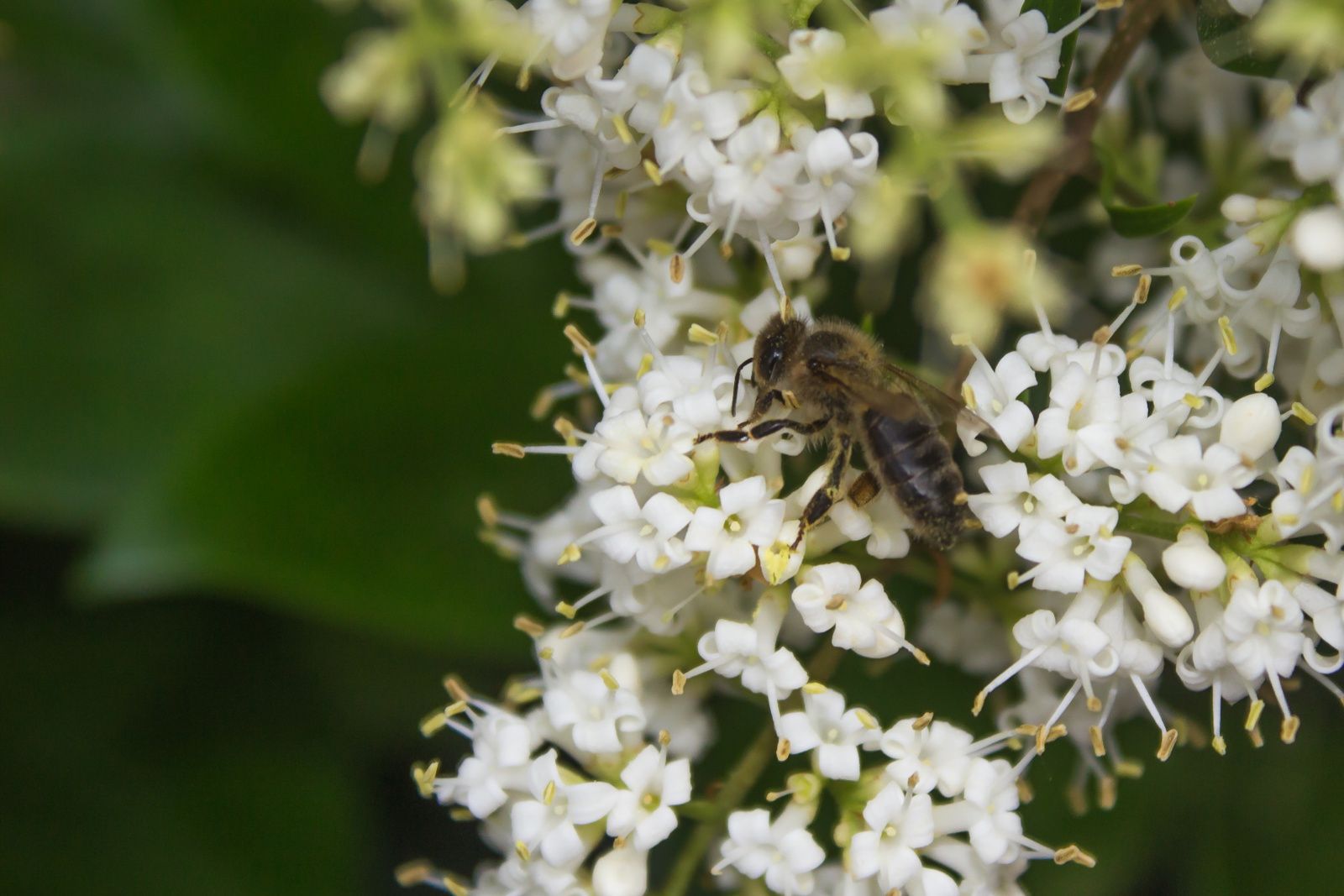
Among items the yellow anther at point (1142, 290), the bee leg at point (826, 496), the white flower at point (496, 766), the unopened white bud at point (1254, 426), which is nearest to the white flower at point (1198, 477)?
the unopened white bud at point (1254, 426)

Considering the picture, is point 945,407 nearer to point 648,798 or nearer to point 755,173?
point 755,173

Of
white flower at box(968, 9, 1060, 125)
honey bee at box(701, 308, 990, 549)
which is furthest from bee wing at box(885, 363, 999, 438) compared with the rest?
white flower at box(968, 9, 1060, 125)

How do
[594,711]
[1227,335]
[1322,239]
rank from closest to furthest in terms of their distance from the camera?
1. [1322,239]
2. [1227,335]
3. [594,711]

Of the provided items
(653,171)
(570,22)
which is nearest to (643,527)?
(653,171)

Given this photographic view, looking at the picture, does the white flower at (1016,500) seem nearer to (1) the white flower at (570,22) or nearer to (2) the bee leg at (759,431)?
(2) the bee leg at (759,431)

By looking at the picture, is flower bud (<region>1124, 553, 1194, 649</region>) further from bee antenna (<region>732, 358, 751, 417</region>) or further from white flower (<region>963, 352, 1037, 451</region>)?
bee antenna (<region>732, 358, 751, 417</region>)

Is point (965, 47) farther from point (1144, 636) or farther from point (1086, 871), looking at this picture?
point (1086, 871)

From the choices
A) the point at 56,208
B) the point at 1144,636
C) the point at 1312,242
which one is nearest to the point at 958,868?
the point at 1144,636
